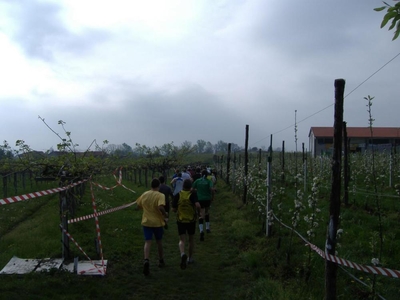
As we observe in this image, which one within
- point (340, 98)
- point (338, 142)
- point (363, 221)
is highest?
point (340, 98)

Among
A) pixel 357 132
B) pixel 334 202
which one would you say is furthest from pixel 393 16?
pixel 357 132

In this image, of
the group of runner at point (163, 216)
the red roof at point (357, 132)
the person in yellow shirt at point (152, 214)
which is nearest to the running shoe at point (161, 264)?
the group of runner at point (163, 216)

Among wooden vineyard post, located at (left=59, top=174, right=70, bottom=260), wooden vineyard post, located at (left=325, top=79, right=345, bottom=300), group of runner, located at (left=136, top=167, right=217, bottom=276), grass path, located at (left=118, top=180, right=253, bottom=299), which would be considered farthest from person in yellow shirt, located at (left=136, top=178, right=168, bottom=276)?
wooden vineyard post, located at (left=325, top=79, right=345, bottom=300)

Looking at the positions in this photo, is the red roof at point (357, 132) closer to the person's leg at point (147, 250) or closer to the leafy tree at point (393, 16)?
the person's leg at point (147, 250)

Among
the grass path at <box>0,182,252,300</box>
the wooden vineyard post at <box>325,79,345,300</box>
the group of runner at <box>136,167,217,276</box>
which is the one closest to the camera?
the wooden vineyard post at <box>325,79,345,300</box>

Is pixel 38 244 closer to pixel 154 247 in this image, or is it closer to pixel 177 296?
pixel 154 247

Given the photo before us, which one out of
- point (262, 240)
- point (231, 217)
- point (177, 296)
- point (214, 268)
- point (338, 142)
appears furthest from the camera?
point (231, 217)

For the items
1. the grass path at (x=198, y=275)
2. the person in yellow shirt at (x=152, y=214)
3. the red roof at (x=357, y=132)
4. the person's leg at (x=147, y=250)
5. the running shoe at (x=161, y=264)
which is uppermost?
the red roof at (x=357, y=132)

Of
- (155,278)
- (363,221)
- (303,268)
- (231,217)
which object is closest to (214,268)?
(155,278)

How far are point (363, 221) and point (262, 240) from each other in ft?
8.36

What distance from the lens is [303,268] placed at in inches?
247

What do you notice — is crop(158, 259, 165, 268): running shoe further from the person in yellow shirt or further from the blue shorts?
the blue shorts

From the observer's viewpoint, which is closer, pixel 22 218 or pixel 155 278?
pixel 155 278

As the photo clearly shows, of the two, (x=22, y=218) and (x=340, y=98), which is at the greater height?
(x=340, y=98)
